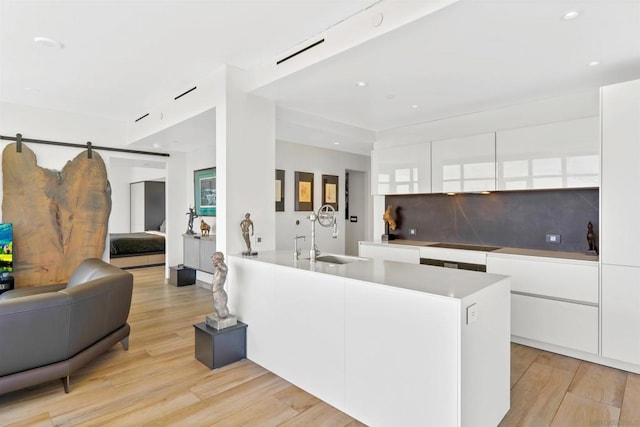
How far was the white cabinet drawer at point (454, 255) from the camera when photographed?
3709 millimetres

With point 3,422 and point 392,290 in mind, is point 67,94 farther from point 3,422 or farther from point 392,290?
point 392,290

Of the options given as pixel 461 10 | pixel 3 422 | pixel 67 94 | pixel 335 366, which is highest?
pixel 67 94

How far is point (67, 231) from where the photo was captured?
4910 mm

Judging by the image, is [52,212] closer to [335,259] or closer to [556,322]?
[335,259]

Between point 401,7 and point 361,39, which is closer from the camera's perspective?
point 401,7

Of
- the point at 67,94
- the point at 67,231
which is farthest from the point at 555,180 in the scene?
the point at 67,231

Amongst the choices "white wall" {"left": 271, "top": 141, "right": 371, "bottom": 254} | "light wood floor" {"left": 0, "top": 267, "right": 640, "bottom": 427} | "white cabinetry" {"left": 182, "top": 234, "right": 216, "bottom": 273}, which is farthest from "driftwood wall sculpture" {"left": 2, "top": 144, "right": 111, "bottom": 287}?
"white wall" {"left": 271, "top": 141, "right": 371, "bottom": 254}

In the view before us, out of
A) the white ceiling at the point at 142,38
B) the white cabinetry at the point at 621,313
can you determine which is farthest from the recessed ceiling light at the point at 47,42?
the white cabinetry at the point at 621,313

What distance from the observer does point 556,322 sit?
3195 mm

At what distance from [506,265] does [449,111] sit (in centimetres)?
195

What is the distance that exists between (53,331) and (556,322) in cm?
420

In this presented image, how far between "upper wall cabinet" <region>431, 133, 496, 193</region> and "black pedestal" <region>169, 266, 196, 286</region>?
14.3 feet

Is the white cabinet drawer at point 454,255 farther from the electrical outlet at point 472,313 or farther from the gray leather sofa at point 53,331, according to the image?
the gray leather sofa at point 53,331

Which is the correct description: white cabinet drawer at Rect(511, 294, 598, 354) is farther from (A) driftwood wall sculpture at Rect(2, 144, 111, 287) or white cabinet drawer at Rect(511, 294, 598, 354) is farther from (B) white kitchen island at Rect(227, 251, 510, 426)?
(A) driftwood wall sculpture at Rect(2, 144, 111, 287)
